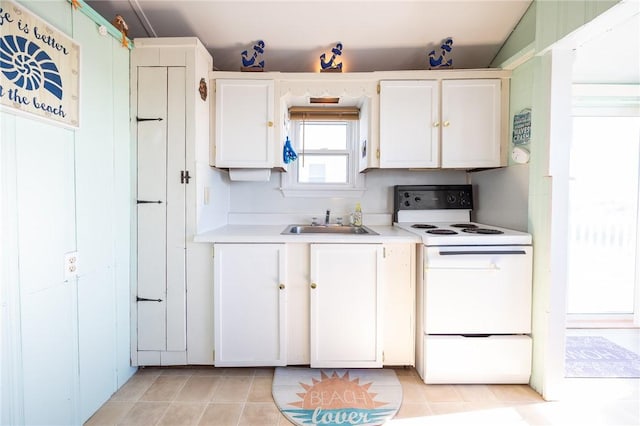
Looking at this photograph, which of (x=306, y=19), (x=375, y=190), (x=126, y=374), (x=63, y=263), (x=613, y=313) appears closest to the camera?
(x=63, y=263)

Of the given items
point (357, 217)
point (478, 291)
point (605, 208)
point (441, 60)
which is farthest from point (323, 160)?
point (605, 208)

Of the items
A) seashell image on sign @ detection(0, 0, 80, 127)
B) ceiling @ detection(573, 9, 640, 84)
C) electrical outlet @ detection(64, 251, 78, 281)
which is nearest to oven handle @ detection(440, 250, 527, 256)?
ceiling @ detection(573, 9, 640, 84)

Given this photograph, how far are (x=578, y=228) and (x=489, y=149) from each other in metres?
1.76

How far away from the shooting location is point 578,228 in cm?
302

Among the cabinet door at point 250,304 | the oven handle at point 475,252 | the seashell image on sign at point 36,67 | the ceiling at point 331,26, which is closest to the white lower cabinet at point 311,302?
the cabinet door at point 250,304

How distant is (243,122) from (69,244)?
1251 millimetres

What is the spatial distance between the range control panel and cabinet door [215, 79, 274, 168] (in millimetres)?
1156

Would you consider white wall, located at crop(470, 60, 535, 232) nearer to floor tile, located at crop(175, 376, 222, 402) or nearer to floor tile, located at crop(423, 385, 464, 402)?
floor tile, located at crop(423, 385, 464, 402)

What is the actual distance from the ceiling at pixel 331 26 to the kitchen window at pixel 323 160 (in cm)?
52

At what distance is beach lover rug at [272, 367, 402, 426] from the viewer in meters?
1.59

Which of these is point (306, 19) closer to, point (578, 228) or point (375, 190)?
point (375, 190)

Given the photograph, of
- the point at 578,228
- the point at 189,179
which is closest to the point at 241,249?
the point at 189,179

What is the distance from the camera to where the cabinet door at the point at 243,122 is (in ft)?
6.95

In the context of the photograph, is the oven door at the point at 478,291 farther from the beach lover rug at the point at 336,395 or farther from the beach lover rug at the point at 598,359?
the beach lover rug at the point at 598,359
